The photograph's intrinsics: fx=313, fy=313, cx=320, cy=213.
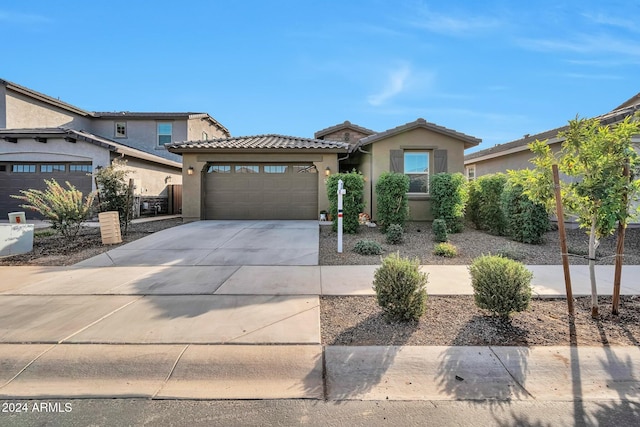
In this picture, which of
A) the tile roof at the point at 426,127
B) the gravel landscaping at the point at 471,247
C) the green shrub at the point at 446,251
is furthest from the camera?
the tile roof at the point at 426,127

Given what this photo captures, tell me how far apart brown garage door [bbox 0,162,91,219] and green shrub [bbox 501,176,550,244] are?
16767 mm

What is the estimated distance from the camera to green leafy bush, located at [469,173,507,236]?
9.88 m

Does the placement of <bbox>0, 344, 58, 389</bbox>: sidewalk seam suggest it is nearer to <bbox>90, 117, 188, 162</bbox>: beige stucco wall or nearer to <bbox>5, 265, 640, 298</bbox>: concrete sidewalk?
<bbox>5, 265, 640, 298</bbox>: concrete sidewalk

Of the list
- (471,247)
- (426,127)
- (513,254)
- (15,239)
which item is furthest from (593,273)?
(15,239)

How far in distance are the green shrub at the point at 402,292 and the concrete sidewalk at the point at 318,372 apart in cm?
62

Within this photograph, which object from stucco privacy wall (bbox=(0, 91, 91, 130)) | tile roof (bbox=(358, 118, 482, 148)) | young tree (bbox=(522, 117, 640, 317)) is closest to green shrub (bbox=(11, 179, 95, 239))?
tile roof (bbox=(358, 118, 482, 148))

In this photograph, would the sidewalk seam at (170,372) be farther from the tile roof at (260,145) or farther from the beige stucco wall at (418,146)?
the tile roof at (260,145)

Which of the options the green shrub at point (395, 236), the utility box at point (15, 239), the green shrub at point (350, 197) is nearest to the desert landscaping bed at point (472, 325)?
the green shrub at point (395, 236)

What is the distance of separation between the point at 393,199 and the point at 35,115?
21.3 metres

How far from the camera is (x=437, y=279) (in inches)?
222

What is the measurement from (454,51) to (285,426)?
11567mm

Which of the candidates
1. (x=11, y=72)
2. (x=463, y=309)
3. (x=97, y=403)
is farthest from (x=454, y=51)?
(x=11, y=72)

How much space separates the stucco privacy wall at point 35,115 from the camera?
16.9m

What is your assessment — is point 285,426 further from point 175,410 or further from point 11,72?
point 11,72
